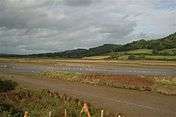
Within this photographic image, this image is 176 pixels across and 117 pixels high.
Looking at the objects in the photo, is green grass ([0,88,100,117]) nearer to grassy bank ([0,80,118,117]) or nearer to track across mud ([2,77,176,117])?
grassy bank ([0,80,118,117])

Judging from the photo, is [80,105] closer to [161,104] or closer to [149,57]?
[161,104]

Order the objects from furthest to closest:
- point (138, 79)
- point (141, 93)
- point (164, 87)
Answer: point (138, 79)
point (164, 87)
point (141, 93)

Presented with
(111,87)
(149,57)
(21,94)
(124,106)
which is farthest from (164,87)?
(149,57)

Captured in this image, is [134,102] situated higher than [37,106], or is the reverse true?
[37,106]

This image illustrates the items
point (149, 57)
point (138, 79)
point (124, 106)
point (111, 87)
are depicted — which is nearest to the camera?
point (124, 106)

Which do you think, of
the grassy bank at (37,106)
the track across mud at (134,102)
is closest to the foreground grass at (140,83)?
the track across mud at (134,102)

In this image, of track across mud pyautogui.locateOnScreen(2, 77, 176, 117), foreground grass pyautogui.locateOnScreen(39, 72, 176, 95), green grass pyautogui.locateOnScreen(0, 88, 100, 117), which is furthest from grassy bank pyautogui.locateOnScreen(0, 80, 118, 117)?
foreground grass pyautogui.locateOnScreen(39, 72, 176, 95)

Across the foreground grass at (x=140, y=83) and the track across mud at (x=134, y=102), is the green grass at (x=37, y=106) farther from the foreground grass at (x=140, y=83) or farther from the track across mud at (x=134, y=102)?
the foreground grass at (x=140, y=83)

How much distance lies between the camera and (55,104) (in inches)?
1278

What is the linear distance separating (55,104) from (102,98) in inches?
339

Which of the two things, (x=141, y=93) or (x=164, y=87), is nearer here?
(x=141, y=93)

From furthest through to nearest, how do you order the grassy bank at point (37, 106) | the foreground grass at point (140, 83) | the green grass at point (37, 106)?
1. the foreground grass at point (140, 83)
2. the green grass at point (37, 106)
3. the grassy bank at point (37, 106)

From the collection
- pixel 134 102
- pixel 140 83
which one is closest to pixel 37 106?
pixel 134 102

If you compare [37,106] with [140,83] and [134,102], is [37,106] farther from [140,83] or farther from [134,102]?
[140,83]
